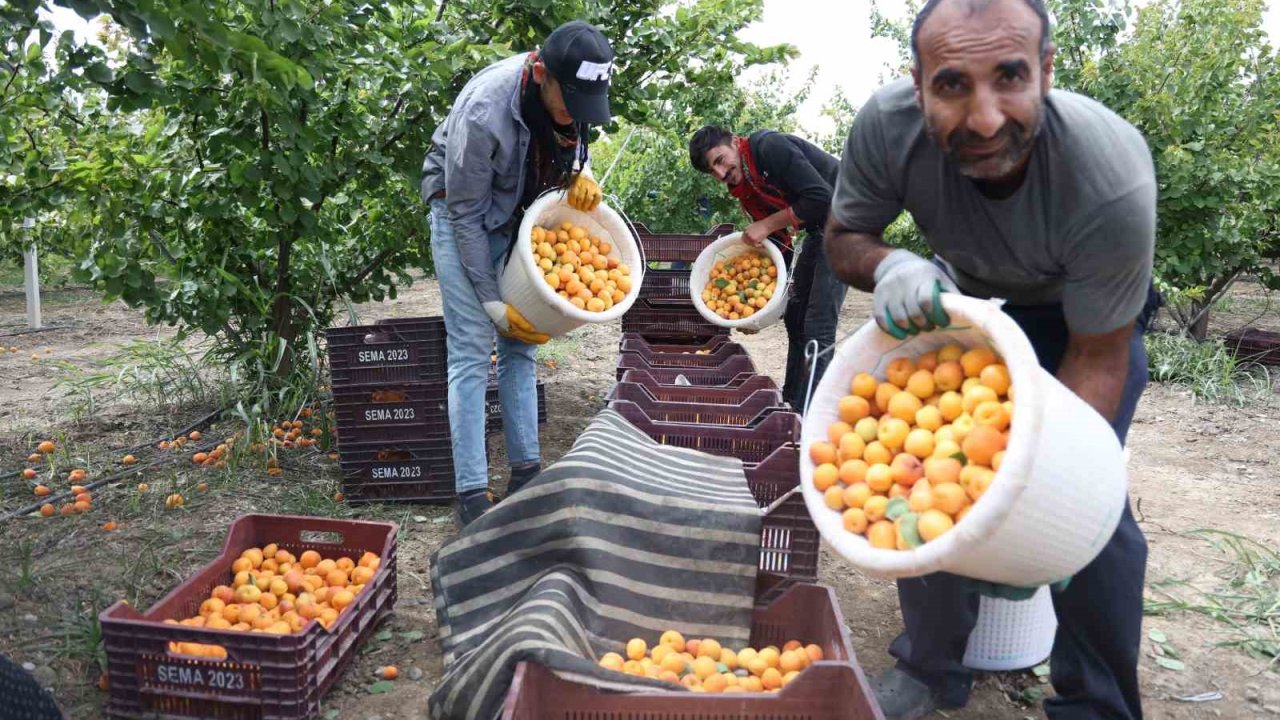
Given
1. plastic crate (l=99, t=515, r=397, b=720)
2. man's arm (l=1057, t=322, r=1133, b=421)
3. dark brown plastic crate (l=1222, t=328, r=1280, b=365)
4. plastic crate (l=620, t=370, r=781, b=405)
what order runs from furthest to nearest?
dark brown plastic crate (l=1222, t=328, r=1280, b=365), plastic crate (l=620, t=370, r=781, b=405), plastic crate (l=99, t=515, r=397, b=720), man's arm (l=1057, t=322, r=1133, b=421)

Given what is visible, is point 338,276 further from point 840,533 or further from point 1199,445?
point 1199,445

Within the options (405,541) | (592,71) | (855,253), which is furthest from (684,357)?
(855,253)

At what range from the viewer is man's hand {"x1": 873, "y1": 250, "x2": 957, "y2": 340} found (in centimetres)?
179

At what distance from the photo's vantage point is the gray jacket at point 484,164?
330 centimetres

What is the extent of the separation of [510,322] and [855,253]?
166cm

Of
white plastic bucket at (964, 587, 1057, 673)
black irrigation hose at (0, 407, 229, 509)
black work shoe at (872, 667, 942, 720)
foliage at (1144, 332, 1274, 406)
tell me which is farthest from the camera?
foliage at (1144, 332, 1274, 406)

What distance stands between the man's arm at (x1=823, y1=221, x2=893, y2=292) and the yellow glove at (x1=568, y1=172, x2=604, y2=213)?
1.59 metres

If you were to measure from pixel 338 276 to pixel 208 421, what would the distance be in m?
0.99

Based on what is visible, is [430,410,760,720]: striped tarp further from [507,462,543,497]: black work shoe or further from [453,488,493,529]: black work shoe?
[507,462,543,497]: black work shoe

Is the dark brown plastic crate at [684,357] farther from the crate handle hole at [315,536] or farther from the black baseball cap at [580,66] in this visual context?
the crate handle hole at [315,536]

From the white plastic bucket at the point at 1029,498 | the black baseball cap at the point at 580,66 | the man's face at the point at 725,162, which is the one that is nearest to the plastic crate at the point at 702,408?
the black baseball cap at the point at 580,66

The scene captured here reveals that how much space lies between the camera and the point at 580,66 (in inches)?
123

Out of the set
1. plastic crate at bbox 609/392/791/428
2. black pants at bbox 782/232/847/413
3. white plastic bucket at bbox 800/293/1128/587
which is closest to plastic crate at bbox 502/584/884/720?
white plastic bucket at bbox 800/293/1128/587

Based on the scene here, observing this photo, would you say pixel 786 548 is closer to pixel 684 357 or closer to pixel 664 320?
pixel 684 357
